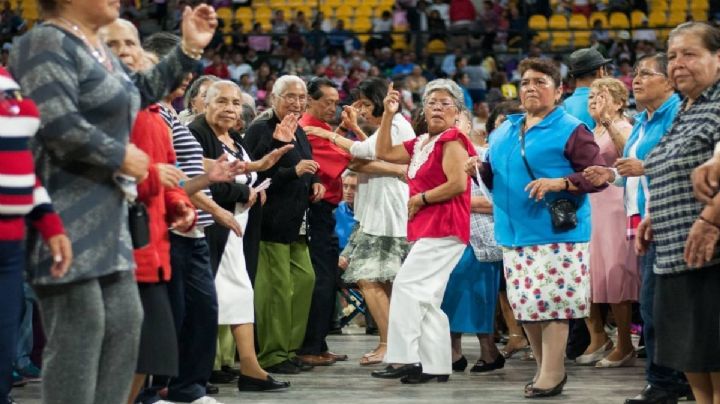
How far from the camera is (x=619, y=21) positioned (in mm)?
17594

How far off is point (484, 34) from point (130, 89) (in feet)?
47.5

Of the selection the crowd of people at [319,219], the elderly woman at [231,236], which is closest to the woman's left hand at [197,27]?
the crowd of people at [319,219]

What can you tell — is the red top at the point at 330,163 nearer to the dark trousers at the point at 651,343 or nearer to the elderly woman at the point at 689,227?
the dark trousers at the point at 651,343

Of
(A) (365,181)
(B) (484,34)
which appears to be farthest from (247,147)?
(B) (484,34)

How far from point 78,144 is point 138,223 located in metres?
0.50

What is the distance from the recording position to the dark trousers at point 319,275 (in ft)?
23.1

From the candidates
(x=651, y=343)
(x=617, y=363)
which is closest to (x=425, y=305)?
(x=651, y=343)

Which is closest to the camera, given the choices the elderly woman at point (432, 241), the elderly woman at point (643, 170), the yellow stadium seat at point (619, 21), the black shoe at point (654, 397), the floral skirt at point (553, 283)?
the elderly woman at point (643, 170)

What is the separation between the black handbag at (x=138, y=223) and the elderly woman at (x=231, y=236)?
1903mm

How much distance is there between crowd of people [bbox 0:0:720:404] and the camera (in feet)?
10.6

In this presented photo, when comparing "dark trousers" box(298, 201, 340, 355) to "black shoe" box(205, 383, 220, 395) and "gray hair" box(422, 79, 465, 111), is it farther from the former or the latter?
"black shoe" box(205, 383, 220, 395)

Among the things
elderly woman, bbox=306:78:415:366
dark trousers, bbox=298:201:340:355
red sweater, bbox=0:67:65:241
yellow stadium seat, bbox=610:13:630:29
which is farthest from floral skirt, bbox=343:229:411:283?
yellow stadium seat, bbox=610:13:630:29

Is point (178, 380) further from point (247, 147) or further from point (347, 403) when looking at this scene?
point (247, 147)

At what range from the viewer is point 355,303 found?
878 cm
